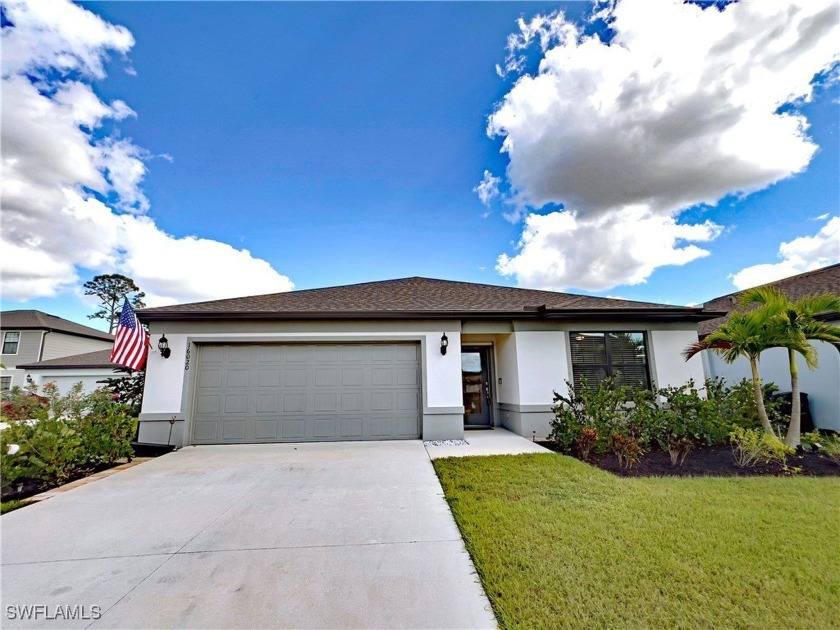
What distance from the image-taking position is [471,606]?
2.18 metres

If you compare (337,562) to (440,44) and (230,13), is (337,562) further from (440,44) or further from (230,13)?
(440,44)

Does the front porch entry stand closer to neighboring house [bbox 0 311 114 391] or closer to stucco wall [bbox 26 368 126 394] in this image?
stucco wall [bbox 26 368 126 394]

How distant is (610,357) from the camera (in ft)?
26.7

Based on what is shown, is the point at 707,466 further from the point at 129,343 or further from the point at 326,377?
the point at 129,343

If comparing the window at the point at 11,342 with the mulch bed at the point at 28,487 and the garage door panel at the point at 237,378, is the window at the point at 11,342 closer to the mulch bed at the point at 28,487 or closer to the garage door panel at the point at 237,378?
the garage door panel at the point at 237,378

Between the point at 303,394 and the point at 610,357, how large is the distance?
7104 mm

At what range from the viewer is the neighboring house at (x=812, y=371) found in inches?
318

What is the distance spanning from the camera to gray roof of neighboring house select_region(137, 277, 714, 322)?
7293 mm

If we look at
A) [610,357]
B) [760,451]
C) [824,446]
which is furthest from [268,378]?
[824,446]

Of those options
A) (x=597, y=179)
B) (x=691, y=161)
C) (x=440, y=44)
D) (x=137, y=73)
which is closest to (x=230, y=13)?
(x=137, y=73)

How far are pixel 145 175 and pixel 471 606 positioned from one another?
12.9 metres

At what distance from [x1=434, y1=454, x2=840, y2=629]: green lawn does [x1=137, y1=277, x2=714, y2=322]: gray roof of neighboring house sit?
3.86 m

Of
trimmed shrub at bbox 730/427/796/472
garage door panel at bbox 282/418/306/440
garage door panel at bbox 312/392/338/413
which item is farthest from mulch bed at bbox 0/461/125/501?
trimmed shrub at bbox 730/427/796/472

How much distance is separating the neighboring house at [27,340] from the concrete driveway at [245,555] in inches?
869
